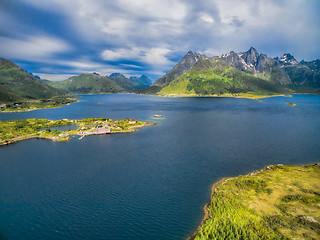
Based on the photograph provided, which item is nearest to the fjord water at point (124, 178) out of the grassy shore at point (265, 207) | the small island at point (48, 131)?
the grassy shore at point (265, 207)

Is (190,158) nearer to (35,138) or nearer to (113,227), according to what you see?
(113,227)

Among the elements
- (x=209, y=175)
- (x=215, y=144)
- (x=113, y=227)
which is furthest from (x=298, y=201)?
(x=215, y=144)

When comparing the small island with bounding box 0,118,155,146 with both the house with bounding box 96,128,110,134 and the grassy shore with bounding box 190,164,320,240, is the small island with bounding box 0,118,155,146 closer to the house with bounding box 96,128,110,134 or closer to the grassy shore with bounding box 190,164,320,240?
the house with bounding box 96,128,110,134

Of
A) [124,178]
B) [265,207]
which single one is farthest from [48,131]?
[265,207]

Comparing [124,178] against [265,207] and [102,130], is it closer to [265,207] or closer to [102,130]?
[265,207]

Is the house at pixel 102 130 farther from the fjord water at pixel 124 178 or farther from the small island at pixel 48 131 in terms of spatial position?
the fjord water at pixel 124 178
